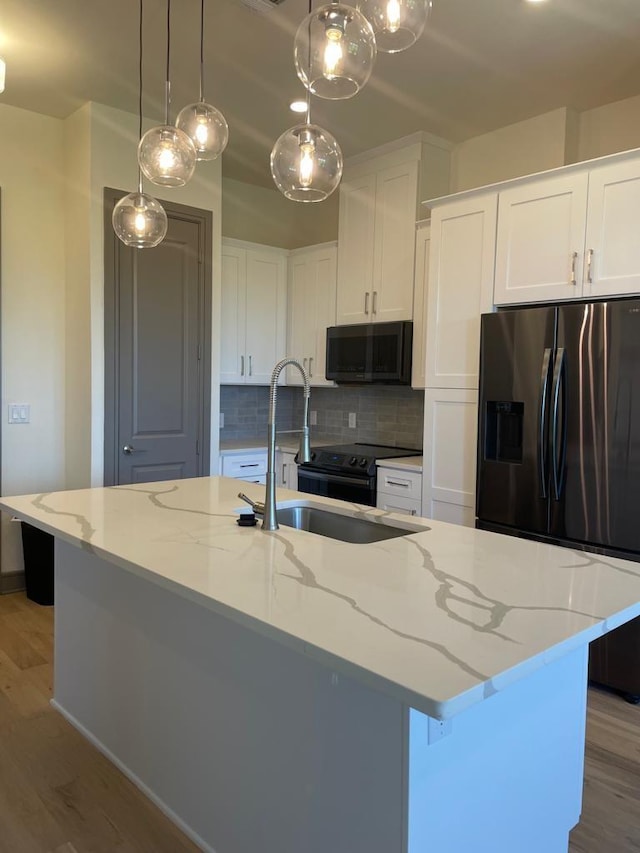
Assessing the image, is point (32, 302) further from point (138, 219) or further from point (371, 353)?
point (371, 353)

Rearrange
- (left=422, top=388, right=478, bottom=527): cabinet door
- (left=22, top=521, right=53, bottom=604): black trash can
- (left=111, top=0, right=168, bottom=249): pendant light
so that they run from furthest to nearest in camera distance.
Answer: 1. (left=22, top=521, right=53, bottom=604): black trash can
2. (left=422, top=388, right=478, bottom=527): cabinet door
3. (left=111, top=0, right=168, bottom=249): pendant light

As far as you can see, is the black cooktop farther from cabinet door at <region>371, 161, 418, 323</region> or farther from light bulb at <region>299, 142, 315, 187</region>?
light bulb at <region>299, 142, 315, 187</region>

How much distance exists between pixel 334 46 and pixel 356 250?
289 cm

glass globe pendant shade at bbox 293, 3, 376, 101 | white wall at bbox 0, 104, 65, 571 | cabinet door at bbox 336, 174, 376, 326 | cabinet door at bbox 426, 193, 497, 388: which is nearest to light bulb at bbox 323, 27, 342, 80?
glass globe pendant shade at bbox 293, 3, 376, 101

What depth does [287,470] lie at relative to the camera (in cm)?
462

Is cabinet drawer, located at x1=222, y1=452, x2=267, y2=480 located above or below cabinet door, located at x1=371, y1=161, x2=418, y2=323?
below

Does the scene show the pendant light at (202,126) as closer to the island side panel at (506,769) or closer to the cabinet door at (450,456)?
the cabinet door at (450,456)

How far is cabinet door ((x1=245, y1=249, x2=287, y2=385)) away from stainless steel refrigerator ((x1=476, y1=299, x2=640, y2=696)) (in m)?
2.09

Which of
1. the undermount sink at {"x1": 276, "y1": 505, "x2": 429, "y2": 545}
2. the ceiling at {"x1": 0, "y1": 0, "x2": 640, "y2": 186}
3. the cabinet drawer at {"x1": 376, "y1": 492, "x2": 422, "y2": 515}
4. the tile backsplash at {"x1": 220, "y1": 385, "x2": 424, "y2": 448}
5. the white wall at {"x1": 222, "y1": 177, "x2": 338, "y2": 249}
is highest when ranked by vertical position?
the ceiling at {"x1": 0, "y1": 0, "x2": 640, "y2": 186}

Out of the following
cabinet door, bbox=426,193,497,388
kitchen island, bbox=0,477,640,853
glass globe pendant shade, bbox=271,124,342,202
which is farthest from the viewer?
cabinet door, bbox=426,193,497,388

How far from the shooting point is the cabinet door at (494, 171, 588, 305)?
2.87m

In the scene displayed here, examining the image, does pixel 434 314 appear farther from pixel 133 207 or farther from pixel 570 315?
pixel 133 207

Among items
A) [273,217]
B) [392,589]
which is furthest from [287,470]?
[392,589]

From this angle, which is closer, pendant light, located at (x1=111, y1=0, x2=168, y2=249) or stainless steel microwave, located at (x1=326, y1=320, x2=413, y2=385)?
pendant light, located at (x1=111, y1=0, x2=168, y2=249)
